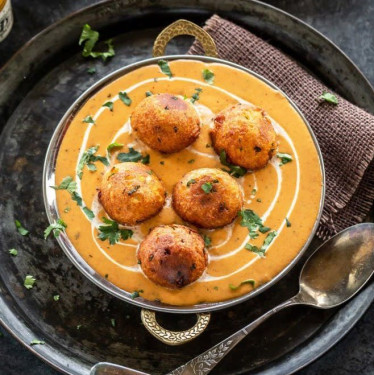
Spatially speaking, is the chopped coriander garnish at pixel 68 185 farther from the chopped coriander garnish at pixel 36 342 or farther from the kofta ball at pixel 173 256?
the chopped coriander garnish at pixel 36 342

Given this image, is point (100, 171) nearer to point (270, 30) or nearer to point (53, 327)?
point (53, 327)

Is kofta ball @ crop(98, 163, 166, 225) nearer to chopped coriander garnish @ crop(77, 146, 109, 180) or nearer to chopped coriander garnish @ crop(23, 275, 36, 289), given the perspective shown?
chopped coriander garnish @ crop(77, 146, 109, 180)

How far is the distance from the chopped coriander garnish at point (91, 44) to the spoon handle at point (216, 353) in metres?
1.42

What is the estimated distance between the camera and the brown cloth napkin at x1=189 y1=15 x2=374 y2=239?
112 inches

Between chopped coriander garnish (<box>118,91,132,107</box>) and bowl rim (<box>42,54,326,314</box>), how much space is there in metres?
0.10

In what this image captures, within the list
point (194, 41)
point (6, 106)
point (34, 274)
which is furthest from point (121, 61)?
point (34, 274)

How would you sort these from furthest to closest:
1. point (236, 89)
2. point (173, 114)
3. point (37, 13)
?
point (37, 13) < point (236, 89) < point (173, 114)

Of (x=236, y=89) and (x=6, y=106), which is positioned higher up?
(x=236, y=89)

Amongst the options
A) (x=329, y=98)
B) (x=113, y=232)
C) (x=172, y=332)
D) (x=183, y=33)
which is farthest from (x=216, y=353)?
(x=183, y=33)

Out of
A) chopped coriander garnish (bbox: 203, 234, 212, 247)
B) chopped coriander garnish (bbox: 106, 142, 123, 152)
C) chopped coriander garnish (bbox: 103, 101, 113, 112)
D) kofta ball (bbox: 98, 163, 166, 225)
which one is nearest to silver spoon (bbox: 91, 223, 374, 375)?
chopped coriander garnish (bbox: 203, 234, 212, 247)

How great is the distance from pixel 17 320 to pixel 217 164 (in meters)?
1.17

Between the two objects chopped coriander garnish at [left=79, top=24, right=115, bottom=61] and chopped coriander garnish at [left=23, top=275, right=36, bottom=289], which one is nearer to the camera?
chopped coriander garnish at [left=23, top=275, right=36, bottom=289]

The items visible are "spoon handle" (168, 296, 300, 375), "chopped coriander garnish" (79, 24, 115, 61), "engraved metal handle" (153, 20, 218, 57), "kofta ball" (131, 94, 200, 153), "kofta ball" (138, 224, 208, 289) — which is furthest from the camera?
"chopped coriander garnish" (79, 24, 115, 61)

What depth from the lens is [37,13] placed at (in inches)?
124
